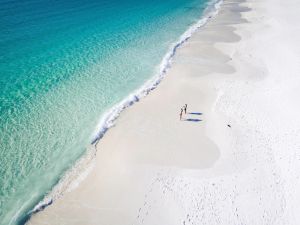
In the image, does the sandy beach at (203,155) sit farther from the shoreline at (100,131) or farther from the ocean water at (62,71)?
the ocean water at (62,71)

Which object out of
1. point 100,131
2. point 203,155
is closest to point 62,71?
point 100,131

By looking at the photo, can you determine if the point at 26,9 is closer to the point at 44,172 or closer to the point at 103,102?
the point at 103,102

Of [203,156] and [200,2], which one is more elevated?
[200,2]

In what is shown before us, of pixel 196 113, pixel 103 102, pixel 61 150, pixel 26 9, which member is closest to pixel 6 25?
pixel 26 9

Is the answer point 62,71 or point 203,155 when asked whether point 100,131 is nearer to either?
point 203,155

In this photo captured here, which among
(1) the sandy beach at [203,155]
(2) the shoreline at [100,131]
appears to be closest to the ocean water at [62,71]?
(2) the shoreline at [100,131]

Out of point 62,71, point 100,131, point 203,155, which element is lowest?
point 203,155
